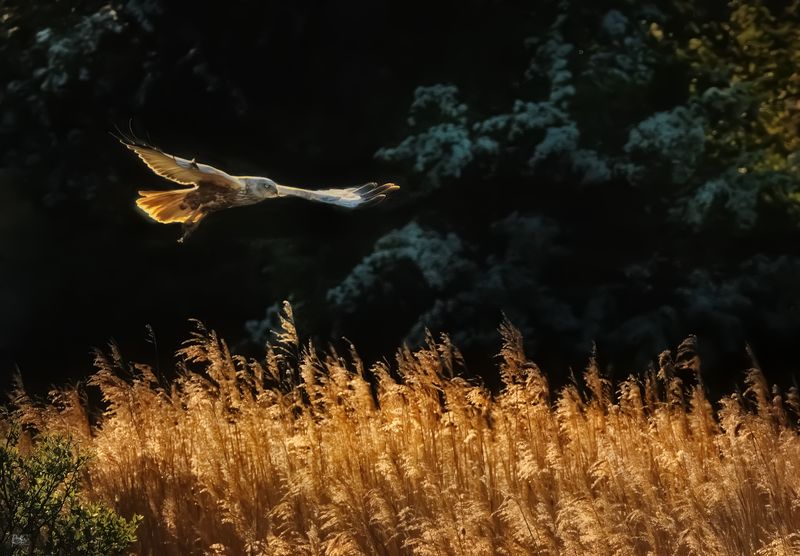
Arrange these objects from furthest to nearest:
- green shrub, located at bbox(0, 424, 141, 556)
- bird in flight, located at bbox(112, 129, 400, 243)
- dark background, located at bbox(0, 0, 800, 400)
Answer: bird in flight, located at bbox(112, 129, 400, 243)
dark background, located at bbox(0, 0, 800, 400)
green shrub, located at bbox(0, 424, 141, 556)

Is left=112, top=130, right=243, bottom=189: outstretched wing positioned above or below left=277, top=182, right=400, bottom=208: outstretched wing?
above

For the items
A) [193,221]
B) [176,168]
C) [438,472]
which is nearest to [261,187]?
[193,221]

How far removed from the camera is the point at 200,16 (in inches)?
267

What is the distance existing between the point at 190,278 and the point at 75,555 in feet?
10.5

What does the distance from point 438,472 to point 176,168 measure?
245cm

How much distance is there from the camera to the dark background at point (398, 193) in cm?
577

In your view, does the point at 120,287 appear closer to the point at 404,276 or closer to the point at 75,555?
the point at 404,276

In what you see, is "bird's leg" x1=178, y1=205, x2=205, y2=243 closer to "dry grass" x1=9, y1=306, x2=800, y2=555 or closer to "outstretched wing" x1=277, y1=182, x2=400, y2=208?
"outstretched wing" x1=277, y1=182, x2=400, y2=208

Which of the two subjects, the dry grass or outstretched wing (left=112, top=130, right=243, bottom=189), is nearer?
the dry grass

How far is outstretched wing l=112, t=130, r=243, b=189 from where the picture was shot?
567cm

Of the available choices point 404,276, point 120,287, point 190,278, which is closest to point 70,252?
point 120,287

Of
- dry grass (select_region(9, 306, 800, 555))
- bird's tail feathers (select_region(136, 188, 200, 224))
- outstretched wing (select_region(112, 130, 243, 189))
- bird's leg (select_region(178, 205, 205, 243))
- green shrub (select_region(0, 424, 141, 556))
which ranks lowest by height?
dry grass (select_region(9, 306, 800, 555))

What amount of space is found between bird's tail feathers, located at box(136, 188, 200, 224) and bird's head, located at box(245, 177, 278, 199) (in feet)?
1.10

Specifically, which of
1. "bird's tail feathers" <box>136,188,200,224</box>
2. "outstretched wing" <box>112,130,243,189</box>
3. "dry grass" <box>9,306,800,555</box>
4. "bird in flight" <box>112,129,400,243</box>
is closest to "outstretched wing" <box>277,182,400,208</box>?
"bird in flight" <box>112,129,400,243</box>
